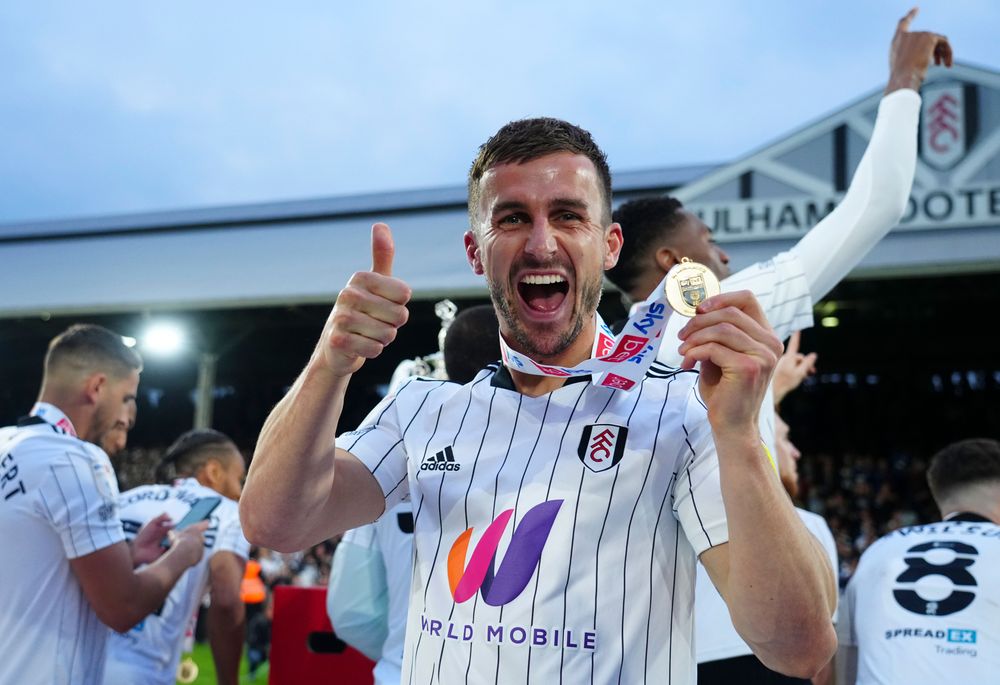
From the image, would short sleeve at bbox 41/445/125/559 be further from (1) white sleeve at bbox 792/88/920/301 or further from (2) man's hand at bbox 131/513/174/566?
(1) white sleeve at bbox 792/88/920/301

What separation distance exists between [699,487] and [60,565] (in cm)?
251

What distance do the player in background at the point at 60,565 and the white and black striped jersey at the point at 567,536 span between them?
5.92ft

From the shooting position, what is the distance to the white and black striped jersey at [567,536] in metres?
1.55

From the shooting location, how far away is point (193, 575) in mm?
4223

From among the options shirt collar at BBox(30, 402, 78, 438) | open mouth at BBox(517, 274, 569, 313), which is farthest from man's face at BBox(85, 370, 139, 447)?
open mouth at BBox(517, 274, 569, 313)

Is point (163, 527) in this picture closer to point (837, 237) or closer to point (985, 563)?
point (837, 237)

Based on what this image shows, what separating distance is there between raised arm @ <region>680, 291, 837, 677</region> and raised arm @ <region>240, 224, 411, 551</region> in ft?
1.70

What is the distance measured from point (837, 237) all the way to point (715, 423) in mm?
1483

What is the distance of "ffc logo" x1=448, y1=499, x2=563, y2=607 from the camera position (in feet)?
5.25

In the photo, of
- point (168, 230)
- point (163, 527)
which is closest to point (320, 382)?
point (163, 527)

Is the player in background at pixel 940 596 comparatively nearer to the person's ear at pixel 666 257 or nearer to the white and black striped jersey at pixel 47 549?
the person's ear at pixel 666 257

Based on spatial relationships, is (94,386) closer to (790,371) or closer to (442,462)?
(442,462)

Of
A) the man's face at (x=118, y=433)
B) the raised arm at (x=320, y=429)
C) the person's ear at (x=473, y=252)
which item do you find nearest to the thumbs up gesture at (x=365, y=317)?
the raised arm at (x=320, y=429)

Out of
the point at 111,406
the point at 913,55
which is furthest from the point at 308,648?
the point at 913,55
